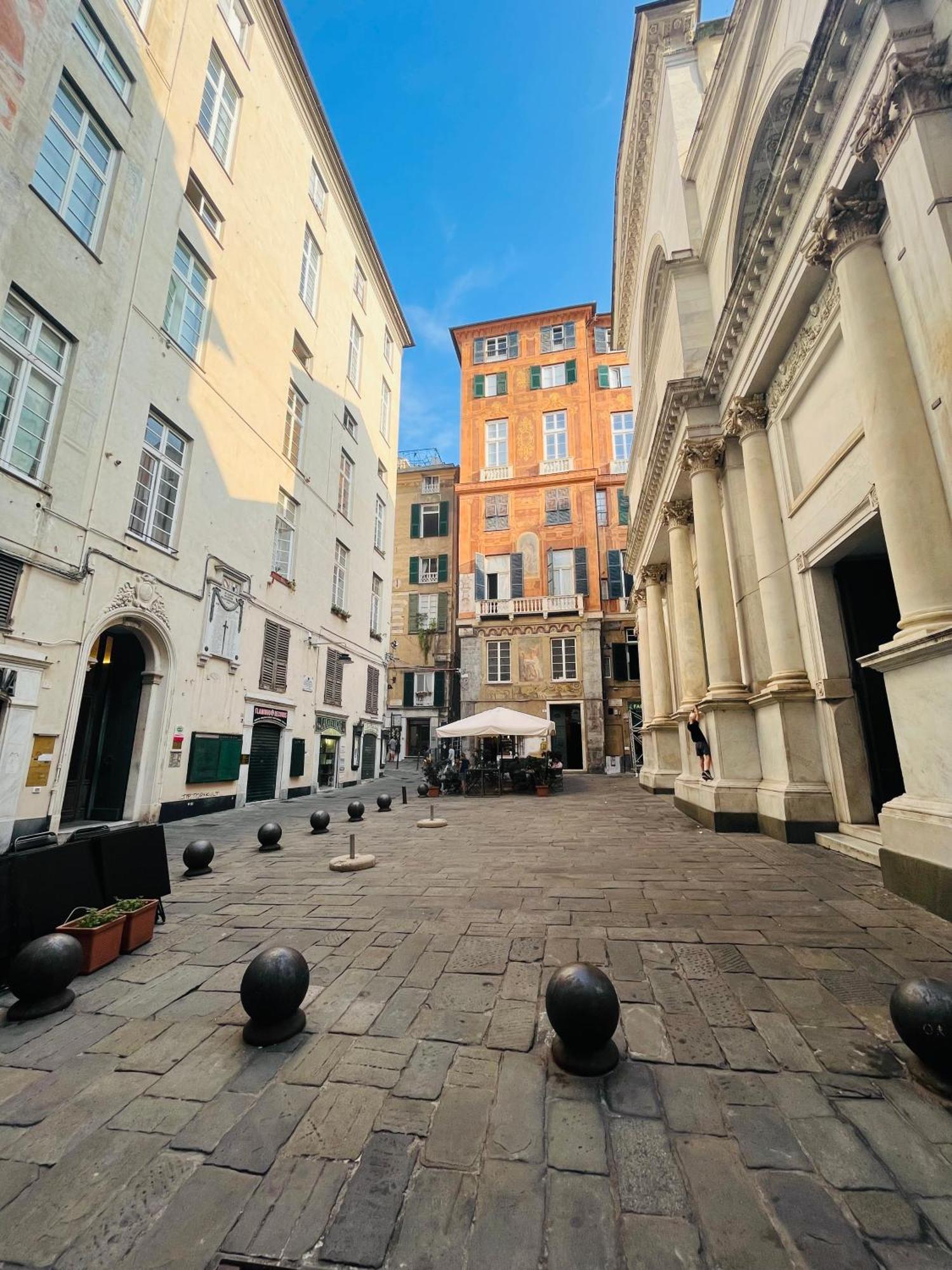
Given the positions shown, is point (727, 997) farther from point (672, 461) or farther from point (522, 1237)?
point (672, 461)

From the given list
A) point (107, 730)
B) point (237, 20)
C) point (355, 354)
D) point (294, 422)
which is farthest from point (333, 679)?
point (237, 20)

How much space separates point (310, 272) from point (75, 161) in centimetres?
1025

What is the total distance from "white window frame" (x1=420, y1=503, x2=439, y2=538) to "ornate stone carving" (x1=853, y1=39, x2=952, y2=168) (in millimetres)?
29890

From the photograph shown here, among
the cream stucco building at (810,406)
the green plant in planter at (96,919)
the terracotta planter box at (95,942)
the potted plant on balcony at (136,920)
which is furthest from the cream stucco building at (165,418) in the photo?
the cream stucco building at (810,406)

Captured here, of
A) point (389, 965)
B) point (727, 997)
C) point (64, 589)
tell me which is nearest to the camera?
point (727, 997)

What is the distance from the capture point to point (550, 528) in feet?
96.2

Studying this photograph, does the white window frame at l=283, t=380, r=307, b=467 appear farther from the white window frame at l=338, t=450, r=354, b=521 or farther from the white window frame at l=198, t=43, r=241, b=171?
A: the white window frame at l=198, t=43, r=241, b=171

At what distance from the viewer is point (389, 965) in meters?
3.56

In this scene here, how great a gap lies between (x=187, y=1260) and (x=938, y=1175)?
7.88 ft

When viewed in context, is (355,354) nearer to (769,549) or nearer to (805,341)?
(805,341)

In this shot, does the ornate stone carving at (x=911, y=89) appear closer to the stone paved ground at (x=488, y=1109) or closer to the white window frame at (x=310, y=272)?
the stone paved ground at (x=488, y=1109)

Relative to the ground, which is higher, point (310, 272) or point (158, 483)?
point (310, 272)

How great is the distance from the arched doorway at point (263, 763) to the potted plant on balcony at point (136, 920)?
979 centimetres

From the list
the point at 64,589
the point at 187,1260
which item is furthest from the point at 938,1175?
the point at 64,589
